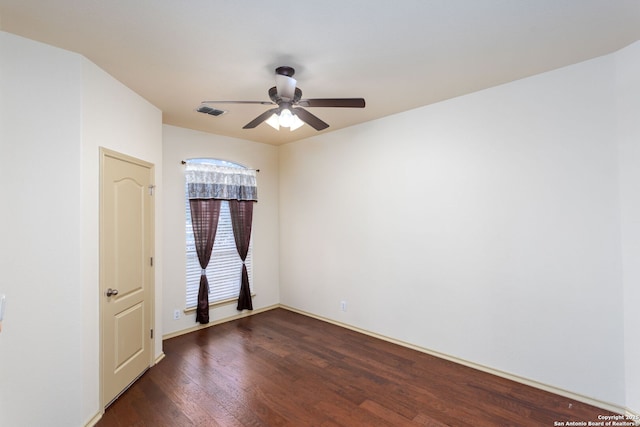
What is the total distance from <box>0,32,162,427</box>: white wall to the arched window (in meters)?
1.76

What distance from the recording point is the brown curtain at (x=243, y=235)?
14.8ft

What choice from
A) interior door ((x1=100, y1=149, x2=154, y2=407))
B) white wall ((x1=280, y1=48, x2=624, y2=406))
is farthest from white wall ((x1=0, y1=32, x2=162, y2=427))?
white wall ((x1=280, y1=48, x2=624, y2=406))

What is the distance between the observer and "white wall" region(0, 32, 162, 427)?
1865 millimetres

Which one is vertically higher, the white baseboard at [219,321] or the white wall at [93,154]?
the white wall at [93,154]

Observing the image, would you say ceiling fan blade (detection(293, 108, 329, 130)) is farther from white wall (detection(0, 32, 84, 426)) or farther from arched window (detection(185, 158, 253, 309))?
arched window (detection(185, 158, 253, 309))

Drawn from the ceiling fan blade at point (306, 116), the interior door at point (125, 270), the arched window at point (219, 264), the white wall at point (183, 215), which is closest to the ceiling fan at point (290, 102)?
the ceiling fan blade at point (306, 116)

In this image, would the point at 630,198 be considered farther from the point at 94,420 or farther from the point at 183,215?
the point at 183,215

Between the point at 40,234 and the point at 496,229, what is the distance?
3.71 metres

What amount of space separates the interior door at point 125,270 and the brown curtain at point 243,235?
1.47m

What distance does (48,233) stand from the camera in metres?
2.02

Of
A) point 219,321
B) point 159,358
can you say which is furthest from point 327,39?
point 219,321

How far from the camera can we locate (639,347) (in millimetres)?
2154

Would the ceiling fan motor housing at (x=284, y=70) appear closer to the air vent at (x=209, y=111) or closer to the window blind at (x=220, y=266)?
the air vent at (x=209, y=111)

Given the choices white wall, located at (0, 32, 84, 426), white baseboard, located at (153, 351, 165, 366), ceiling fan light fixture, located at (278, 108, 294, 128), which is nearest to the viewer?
white wall, located at (0, 32, 84, 426)
